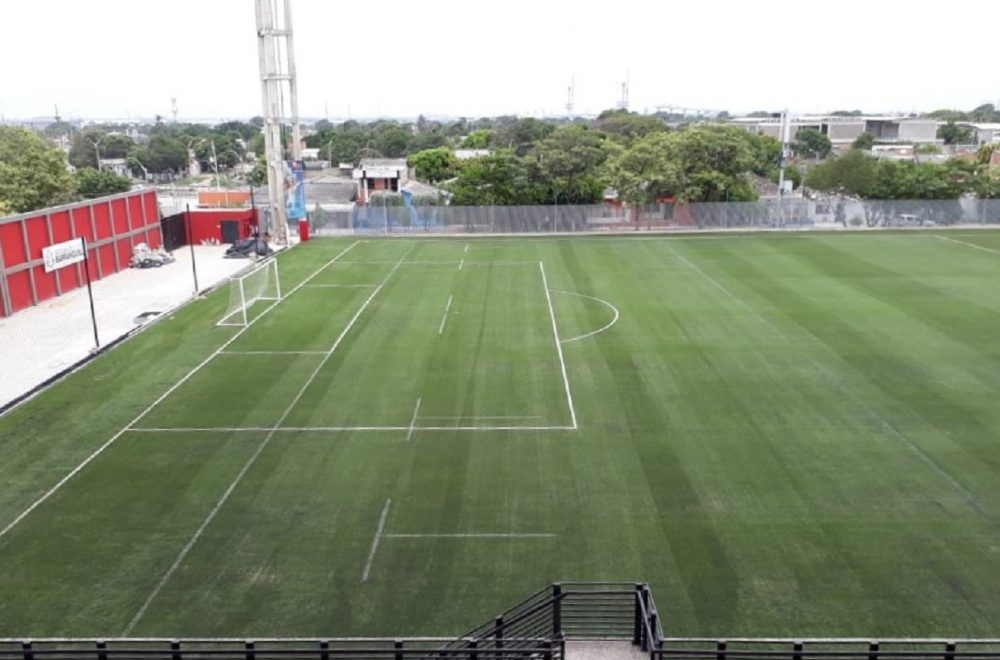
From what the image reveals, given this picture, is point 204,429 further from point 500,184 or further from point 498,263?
point 500,184

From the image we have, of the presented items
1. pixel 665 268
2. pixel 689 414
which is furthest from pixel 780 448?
pixel 665 268

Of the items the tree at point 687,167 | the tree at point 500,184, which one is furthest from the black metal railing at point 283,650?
the tree at point 500,184

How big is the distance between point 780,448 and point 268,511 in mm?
12283

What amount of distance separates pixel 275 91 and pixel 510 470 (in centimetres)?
4114

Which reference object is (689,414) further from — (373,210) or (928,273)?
(373,210)

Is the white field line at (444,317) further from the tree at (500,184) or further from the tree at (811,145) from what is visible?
the tree at (811,145)

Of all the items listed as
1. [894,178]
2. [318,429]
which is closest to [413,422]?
[318,429]

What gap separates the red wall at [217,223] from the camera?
174 feet

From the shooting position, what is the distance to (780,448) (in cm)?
2005

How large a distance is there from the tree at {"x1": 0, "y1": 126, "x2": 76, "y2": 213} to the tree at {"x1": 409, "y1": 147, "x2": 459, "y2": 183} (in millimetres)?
55011

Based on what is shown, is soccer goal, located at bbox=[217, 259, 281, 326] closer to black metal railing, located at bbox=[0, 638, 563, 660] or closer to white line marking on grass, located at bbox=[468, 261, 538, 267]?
white line marking on grass, located at bbox=[468, 261, 538, 267]

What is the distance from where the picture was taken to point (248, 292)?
121 feet

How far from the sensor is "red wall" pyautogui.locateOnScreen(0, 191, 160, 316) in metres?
34.4

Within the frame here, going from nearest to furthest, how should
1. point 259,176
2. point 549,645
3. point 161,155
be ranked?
1. point 549,645
2. point 259,176
3. point 161,155
